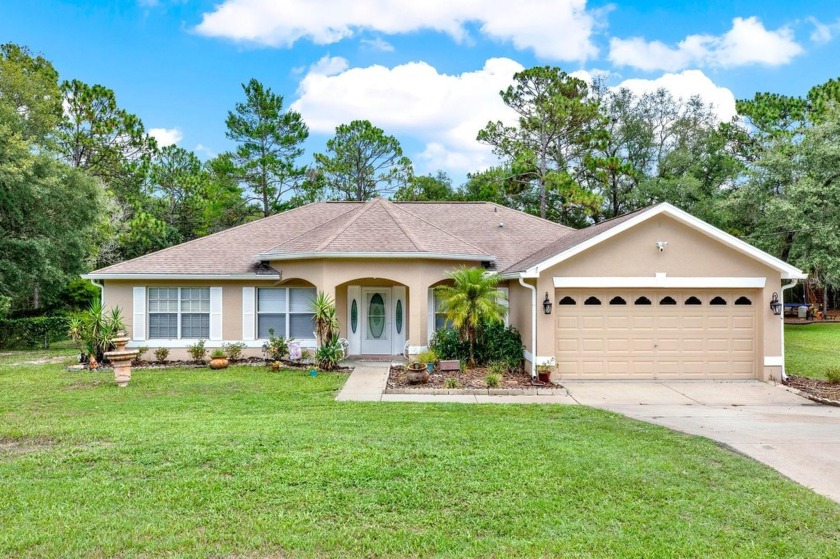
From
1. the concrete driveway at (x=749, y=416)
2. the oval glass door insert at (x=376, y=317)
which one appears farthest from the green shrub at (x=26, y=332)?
the concrete driveway at (x=749, y=416)

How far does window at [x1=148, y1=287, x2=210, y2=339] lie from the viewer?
14586 millimetres

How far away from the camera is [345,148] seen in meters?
32.2

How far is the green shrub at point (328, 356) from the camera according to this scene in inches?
508

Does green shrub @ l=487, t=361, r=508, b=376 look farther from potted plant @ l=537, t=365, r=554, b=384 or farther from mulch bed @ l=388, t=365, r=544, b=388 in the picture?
potted plant @ l=537, t=365, r=554, b=384

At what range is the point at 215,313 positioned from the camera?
1456 cm

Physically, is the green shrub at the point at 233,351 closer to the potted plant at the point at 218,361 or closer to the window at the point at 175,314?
the potted plant at the point at 218,361

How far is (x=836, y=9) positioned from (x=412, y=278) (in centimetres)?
1628

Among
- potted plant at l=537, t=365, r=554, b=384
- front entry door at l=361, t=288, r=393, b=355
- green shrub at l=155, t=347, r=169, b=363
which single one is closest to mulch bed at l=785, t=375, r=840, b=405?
potted plant at l=537, t=365, r=554, b=384

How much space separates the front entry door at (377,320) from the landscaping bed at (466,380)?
2.49m

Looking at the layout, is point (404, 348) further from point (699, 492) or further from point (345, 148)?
point (345, 148)

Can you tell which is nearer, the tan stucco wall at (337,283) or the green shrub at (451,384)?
the green shrub at (451,384)

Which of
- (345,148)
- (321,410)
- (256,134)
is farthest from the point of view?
(345,148)

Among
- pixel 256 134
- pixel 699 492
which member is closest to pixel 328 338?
pixel 699 492

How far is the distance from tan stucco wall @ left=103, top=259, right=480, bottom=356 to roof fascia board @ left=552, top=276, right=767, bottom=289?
342 cm
